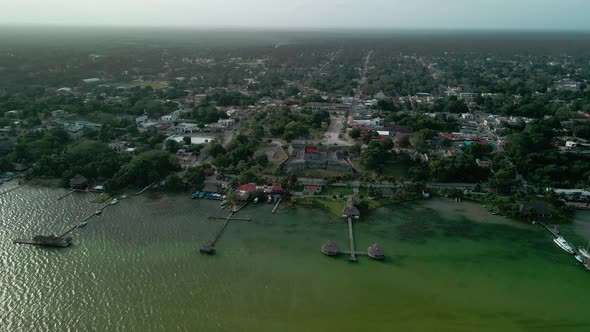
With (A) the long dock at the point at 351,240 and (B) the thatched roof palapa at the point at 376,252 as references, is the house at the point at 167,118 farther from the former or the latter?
(B) the thatched roof palapa at the point at 376,252

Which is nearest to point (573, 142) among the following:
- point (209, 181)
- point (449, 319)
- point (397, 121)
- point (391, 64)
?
point (397, 121)

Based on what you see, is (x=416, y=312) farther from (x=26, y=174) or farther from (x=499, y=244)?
(x=26, y=174)

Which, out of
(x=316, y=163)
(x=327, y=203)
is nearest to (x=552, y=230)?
(x=327, y=203)

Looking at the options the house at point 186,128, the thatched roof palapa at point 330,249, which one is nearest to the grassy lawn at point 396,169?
the thatched roof palapa at point 330,249

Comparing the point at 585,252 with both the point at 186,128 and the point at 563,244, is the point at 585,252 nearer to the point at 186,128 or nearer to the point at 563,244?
the point at 563,244

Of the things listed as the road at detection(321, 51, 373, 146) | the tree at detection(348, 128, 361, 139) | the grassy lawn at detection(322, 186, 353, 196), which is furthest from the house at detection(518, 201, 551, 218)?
the tree at detection(348, 128, 361, 139)

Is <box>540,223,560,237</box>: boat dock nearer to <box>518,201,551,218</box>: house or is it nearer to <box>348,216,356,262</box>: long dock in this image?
<box>518,201,551,218</box>: house

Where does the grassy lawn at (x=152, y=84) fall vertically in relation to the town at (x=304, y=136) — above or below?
above
